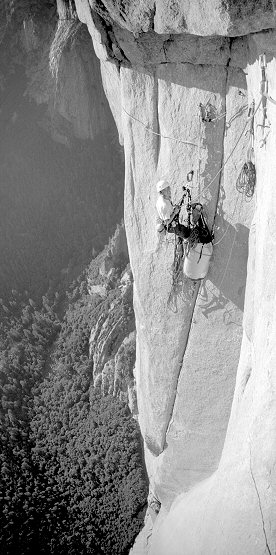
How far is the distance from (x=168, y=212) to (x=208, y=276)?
60.7 inches

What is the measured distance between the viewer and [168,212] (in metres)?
7.29

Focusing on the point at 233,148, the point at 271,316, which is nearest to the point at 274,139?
the point at 233,148

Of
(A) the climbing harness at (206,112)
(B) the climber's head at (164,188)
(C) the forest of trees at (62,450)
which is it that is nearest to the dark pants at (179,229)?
(B) the climber's head at (164,188)

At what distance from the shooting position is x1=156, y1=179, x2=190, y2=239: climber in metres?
7.25

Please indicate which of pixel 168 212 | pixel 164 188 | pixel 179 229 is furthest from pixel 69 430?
pixel 164 188

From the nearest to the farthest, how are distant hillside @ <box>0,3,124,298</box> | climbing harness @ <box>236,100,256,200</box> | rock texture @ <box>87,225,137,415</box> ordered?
1. climbing harness @ <box>236,100,256,200</box>
2. rock texture @ <box>87,225,137,415</box>
3. distant hillside @ <box>0,3,124,298</box>

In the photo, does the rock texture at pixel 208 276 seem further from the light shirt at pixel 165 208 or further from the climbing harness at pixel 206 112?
the light shirt at pixel 165 208

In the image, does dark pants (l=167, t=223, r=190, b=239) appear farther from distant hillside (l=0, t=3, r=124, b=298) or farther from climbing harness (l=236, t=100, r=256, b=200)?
distant hillside (l=0, t=3, r=124, b=298)

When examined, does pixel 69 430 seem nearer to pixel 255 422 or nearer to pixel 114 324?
pixel 114 324

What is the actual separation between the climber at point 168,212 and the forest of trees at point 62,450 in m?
6.21

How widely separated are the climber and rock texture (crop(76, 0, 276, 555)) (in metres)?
0.67

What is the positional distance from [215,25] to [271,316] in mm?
3717

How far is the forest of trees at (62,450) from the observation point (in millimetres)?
10984

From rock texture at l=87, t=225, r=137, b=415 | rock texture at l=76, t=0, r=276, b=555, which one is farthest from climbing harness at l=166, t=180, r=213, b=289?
rock texture at l=87, t=225, r=137, b=415
